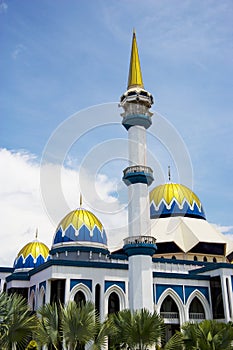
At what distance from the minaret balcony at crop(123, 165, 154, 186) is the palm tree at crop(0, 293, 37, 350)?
12869 millimetres

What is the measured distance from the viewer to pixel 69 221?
30.0 metres

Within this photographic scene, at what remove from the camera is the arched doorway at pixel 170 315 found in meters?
27.3

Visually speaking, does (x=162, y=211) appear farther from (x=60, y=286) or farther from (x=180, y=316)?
(x=60, y=286)

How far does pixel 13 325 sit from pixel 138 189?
13.5 meters

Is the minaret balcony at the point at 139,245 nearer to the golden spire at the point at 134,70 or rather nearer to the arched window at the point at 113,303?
the arched window at the point at 113,303

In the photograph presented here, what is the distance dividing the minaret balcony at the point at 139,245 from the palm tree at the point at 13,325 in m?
10.3

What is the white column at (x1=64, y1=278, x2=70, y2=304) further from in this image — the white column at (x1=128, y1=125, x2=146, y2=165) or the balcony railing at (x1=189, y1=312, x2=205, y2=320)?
the balcony railing at (x1=189, y1=312, x2=205, y2=320)

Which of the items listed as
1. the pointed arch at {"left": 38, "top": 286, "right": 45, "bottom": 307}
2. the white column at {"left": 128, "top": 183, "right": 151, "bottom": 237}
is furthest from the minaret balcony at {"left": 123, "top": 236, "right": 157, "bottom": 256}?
the pointed arch at {"left": 38, "top": 286, "right": 45, "bottom": 307}

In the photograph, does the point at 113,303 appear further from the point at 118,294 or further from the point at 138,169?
the point at 138,169

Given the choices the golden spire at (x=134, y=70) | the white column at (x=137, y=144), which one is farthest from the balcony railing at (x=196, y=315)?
the golden spire at (x=134, y=70)

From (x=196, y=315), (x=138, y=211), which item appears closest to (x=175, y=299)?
(x=196, y=315)

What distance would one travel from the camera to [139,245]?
79.6 ft

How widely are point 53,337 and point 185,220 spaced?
23881 mm

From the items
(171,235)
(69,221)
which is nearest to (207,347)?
(69,221)
